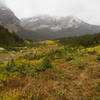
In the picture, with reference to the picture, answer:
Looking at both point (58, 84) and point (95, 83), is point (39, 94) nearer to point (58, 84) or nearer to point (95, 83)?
point (58, 84)

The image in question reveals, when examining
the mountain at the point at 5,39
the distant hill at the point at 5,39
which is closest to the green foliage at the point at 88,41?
the mountain at the point at 5,39

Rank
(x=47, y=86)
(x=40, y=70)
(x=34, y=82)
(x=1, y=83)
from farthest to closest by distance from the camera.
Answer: (x=40, y=70), (x=1, y=83), (x=34, y=82), (x=47, y=86)

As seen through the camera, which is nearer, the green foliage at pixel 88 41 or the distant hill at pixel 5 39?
the green foliage at pixel 88 41

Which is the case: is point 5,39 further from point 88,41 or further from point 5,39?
point 88,41

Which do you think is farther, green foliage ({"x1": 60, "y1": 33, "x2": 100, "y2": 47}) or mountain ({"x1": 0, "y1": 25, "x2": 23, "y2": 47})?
mountain ({"x1": 0, "y1": 25, "x2": 23, "y2": 47})

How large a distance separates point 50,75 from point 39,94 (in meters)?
1.72

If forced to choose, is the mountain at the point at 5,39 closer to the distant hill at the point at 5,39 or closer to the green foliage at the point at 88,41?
the distant hill at the point at 5,39

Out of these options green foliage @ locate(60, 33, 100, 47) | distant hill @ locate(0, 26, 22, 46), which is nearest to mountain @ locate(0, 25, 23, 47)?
distant hill @ locate(0, 26, 22, 46)

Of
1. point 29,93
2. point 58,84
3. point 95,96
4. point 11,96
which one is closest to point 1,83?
point 11,96

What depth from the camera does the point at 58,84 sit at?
398cm

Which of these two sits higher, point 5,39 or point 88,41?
point 5,39

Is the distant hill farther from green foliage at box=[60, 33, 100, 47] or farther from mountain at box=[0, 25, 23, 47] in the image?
green foliage at box=[60, 33, 100, 47]

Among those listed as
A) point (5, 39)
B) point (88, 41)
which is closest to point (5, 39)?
point (5, 39)

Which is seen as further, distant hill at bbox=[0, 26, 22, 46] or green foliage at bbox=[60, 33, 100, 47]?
distant hill at bbox=[0, 26, 22, 46]
